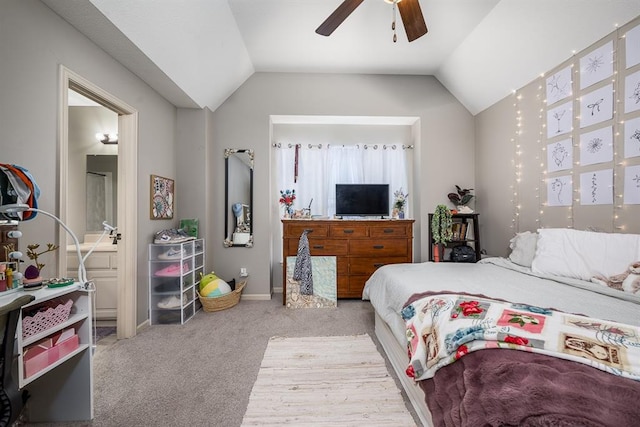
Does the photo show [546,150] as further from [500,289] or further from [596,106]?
[500,289]

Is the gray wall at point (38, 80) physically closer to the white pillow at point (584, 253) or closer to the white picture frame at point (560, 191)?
the white pillow at point (584, 253)

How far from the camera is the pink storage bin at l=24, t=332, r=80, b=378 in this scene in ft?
3.96

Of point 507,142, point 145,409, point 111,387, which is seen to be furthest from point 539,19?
point 111,387

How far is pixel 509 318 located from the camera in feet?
3.49

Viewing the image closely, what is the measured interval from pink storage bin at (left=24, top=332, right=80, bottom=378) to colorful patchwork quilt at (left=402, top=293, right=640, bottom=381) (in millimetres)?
1734

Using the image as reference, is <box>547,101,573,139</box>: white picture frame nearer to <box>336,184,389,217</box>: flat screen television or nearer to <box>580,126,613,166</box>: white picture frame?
<box>580,126,613,166</box>: white picture frame

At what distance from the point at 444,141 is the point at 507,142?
29.8 inches

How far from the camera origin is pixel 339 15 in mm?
1952

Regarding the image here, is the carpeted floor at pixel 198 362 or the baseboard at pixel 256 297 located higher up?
the baseboard at pixel 256 297

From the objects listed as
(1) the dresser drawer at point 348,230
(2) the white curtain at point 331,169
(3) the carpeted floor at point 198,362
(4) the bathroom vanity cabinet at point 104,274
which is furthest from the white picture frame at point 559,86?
(4) the bathroom vanity cabinet at point 104,274

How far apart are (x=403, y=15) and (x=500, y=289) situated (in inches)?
80.5

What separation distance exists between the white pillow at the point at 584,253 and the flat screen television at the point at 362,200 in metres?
1.77

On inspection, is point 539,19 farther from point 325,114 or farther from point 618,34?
point 325,114

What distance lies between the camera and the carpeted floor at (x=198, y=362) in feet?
5.03
